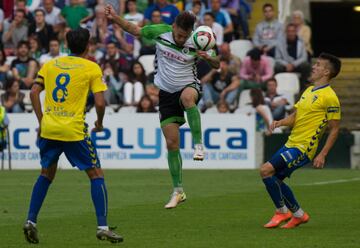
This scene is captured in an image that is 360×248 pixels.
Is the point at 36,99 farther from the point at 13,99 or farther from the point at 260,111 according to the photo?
the point at 13,99

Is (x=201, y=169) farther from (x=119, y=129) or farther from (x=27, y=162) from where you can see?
(x=27, y=162)

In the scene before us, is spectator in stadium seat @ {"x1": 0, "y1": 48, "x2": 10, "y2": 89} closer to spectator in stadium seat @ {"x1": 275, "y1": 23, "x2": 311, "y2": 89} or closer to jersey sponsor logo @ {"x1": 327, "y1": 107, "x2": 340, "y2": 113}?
spectator in stadium seat @ {"x1": 275, "y1": 23, "x2": 311, "y2": 89}

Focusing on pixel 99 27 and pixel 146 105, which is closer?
pixel 146 105

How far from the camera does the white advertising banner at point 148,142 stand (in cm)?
2583

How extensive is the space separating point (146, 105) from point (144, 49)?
3667mm

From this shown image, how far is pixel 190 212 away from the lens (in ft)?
51.4

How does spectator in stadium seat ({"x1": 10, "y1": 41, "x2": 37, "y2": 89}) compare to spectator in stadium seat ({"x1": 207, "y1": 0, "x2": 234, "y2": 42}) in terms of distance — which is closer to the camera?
spectator in stadium seat ({"x1": 10, "y1": 41, "x2": 37, "y2": 89})

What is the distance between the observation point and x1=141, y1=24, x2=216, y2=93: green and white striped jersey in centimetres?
1582

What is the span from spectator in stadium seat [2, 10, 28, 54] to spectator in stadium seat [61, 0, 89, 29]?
1038mm


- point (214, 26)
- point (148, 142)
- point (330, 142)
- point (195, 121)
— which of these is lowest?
point (148, 142)

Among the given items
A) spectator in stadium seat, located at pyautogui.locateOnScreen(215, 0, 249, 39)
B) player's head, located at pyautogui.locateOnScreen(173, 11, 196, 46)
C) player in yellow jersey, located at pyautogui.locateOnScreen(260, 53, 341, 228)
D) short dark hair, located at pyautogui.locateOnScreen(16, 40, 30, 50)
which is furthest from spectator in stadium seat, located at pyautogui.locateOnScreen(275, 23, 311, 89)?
player in yellow jersey, located at pyautogui.locateOnScreen(260, 53, 341, 228)

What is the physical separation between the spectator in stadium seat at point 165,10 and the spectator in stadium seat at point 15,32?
3.00 metres

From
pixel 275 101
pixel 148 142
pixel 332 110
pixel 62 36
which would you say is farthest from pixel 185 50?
pixel 62 36

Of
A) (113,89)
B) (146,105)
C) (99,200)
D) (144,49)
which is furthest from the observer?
(144,49)
